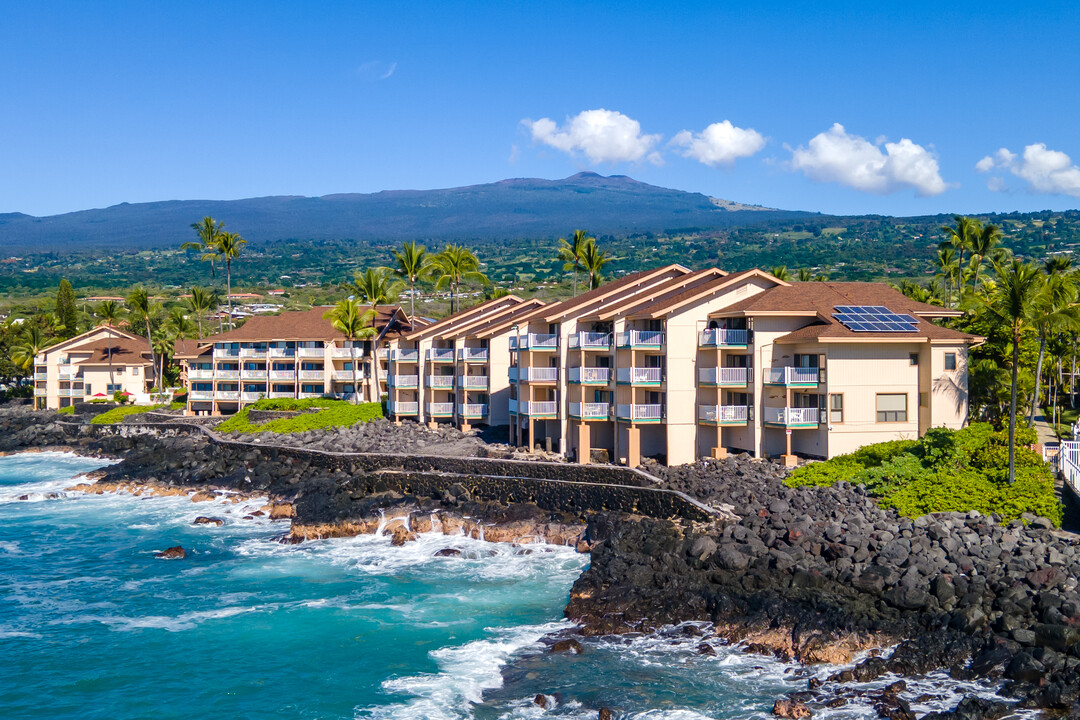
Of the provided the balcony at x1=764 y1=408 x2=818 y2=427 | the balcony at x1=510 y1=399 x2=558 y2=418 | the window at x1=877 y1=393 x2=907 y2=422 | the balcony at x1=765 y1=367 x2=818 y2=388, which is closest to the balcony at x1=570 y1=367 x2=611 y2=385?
the balcony at x1=510 y1=399 x2=558 y2=418

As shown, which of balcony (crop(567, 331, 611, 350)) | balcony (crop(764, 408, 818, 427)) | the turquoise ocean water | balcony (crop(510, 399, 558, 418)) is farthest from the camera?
balcony (crop(510, 399, 558, 418))

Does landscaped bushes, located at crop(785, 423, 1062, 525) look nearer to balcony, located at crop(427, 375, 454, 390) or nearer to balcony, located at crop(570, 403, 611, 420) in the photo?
balcony, located at crop(570, 403, 611, 420)

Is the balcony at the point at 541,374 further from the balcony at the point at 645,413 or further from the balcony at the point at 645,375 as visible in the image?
the balcony at the point at 645,413

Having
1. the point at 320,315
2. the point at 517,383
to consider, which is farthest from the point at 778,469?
the point at 320,315

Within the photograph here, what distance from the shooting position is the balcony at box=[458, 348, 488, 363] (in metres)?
55.5

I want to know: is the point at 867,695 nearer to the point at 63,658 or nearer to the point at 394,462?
the point at 63,658

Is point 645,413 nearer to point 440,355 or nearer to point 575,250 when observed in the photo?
point 440,355

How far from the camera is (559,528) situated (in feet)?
116

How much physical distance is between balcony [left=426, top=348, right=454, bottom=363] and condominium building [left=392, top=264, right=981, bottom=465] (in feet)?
43.9

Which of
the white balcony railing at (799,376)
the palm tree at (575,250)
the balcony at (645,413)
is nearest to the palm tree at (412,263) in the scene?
the palm tree at (575,250)

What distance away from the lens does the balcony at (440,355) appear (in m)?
58.1

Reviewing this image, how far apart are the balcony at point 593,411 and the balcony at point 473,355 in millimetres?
13146

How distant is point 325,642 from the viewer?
2577 centimetres

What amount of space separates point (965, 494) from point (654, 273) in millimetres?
23724
